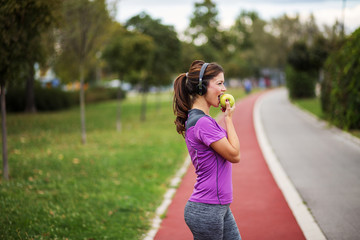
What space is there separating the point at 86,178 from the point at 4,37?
3.10m

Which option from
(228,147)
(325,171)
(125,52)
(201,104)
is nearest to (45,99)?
(125,52)

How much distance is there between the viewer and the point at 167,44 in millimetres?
21219

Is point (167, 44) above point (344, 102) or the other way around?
above

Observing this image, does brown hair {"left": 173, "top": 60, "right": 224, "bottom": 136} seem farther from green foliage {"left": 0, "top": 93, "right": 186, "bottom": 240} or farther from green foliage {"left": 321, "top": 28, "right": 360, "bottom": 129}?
green foliage {"left": 321, "top": 28, "right": 360, "bottom": 129}

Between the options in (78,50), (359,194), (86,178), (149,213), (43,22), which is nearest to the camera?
(149,213)

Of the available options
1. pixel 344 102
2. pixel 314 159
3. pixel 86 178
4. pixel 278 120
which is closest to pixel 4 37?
pixel 86 178

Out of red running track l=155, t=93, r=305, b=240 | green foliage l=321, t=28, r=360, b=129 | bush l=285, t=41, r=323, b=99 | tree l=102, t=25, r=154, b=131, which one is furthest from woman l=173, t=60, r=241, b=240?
bush l=285, t=41, r=323, b=99

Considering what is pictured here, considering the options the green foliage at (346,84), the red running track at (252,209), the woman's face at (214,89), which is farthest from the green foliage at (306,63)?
the woman's face at (214,89)

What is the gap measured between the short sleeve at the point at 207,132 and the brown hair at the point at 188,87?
26 cm

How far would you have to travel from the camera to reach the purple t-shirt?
2742 mm

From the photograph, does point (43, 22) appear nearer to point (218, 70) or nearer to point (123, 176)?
point (123, 176)

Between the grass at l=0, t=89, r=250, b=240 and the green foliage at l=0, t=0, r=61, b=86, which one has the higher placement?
the green foliage at l=0, t=0, r=61, b=86

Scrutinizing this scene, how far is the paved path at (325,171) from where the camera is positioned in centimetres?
535

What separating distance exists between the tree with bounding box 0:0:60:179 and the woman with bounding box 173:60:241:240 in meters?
4.82
